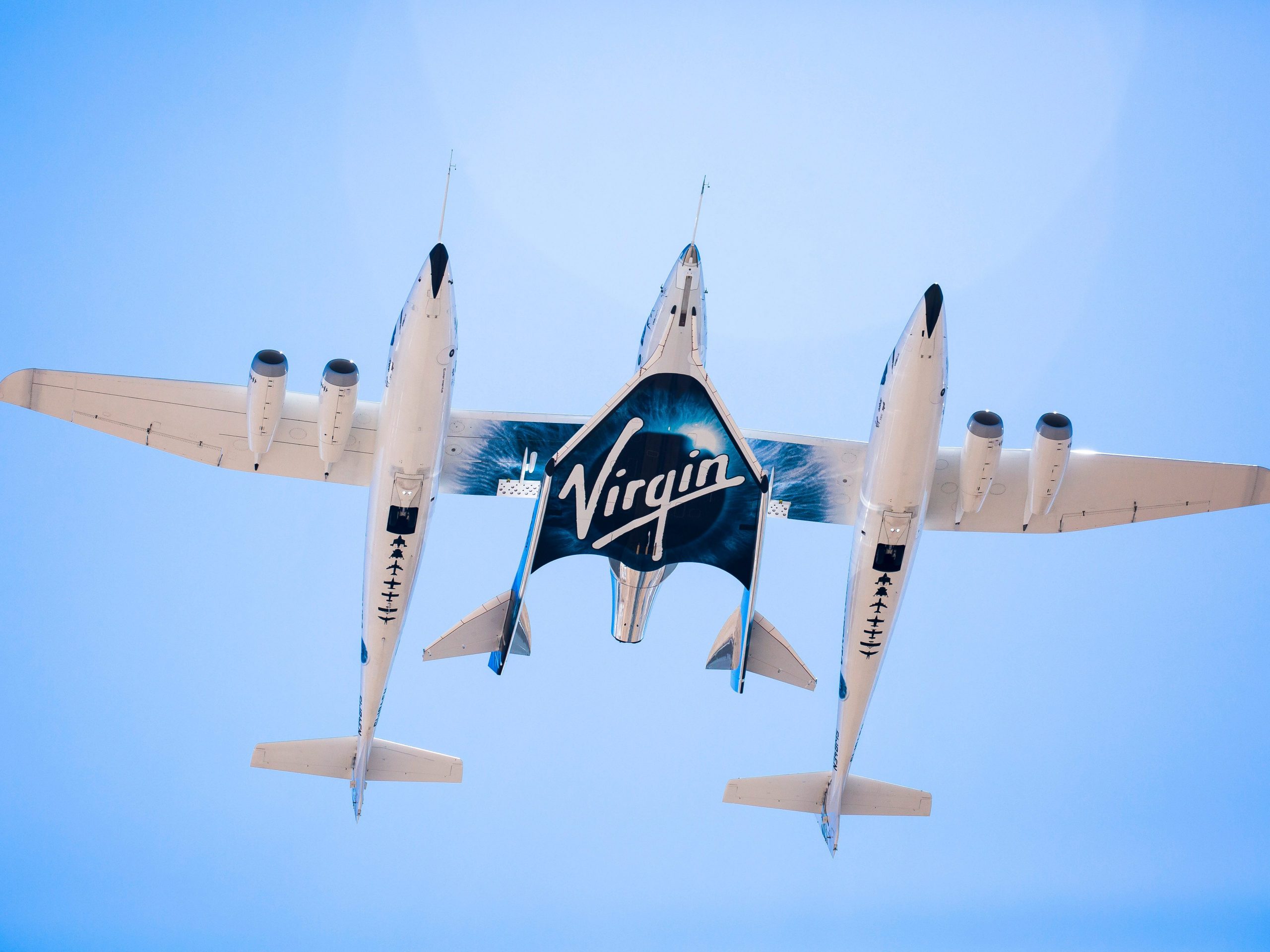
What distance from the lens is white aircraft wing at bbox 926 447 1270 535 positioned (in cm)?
2494

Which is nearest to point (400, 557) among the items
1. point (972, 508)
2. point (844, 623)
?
point (844, 623)

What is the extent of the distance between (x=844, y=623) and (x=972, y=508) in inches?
122

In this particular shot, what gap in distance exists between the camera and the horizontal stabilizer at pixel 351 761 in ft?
87.8

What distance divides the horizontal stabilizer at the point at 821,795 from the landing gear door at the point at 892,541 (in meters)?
5.98

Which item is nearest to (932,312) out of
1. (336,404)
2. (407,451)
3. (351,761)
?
(407,451)

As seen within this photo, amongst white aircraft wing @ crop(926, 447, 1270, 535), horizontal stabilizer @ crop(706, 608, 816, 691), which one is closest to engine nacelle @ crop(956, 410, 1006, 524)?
white aircraft wing @ crop(926, 447, 1270, 535)

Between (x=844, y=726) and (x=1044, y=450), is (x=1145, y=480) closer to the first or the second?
(x=1044, y=450)

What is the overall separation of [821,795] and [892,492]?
7.88 metres

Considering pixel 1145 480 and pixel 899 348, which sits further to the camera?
pixel 1145 480

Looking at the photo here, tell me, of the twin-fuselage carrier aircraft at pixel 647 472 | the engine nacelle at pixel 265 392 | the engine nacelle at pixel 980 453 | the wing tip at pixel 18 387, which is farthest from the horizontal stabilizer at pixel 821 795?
the wing tip at pixel 18 387

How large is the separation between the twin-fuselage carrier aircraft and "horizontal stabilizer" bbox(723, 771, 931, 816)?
97 cm

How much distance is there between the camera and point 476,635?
25.2 metres

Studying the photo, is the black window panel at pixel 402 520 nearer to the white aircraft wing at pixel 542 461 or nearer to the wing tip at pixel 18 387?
the white aircraft wing at pixel 542 461

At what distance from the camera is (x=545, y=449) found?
A: 24672 mm
